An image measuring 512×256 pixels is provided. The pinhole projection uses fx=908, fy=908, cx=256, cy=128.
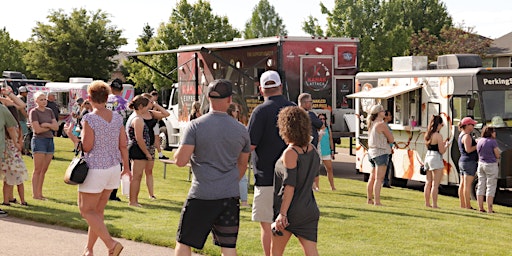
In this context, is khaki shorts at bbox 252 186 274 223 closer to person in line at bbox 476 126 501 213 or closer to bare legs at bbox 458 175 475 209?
person in line at bbox 476 126 501 213

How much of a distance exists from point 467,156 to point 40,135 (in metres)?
6.85

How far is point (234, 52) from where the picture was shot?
76.1ft

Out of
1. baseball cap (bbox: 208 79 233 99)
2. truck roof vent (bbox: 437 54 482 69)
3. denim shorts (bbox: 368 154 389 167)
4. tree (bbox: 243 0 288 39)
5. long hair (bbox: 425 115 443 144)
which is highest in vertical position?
tree (bbox: 243 0 288 39)

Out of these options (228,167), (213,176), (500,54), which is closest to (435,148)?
(228,167)

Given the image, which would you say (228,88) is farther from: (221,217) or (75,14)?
(75,14)

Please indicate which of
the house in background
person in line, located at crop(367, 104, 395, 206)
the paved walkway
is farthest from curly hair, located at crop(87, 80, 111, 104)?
the house in background

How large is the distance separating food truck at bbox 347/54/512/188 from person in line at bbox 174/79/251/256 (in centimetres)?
1027

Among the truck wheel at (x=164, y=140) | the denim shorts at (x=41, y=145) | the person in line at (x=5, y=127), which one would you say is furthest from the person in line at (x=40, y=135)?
the truck wheel at (x=164, y=140)

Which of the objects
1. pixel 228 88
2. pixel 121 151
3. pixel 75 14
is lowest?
pixel 121 151

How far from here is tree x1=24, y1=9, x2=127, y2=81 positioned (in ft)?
221

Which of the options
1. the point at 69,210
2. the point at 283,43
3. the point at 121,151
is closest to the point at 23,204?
the point at 69,210

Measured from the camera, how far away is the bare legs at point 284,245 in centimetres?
746

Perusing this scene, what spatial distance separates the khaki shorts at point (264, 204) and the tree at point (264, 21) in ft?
382

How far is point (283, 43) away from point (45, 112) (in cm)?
867
